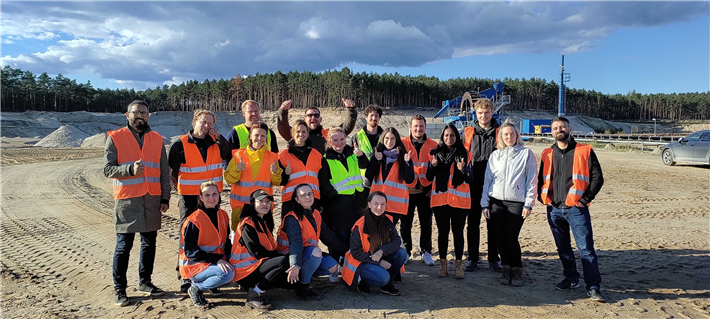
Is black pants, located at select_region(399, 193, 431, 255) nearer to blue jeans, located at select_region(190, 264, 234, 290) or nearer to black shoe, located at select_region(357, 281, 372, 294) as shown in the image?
black shoe, located at select_region(357, 281, 372, 294)

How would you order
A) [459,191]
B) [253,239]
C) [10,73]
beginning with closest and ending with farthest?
1. [253,239]
2. [459,191]
3. [10,73]

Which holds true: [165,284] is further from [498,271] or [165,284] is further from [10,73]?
[10,73]

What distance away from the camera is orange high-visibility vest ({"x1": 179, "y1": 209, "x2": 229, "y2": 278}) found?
163 inches

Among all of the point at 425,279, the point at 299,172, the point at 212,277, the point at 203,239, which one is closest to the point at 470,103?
the point at 425,279

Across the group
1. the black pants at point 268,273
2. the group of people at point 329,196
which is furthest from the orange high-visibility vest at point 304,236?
the black pants at point 268,273

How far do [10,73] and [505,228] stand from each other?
83530mm

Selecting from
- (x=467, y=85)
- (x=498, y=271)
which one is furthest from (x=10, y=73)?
(x=498, y=271)

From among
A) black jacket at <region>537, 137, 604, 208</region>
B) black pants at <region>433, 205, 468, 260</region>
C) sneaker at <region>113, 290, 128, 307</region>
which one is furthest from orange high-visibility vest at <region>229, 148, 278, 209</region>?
black jacket at <region>537, 137, 604, 208</region>

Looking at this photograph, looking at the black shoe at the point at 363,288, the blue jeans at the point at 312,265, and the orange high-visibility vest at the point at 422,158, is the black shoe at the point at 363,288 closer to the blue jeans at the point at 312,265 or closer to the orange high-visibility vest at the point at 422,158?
the blue jeans at the point at 312,265

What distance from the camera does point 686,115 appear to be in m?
96.2

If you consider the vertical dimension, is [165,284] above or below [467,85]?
below

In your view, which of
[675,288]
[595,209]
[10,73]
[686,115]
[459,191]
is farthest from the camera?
[686,115]

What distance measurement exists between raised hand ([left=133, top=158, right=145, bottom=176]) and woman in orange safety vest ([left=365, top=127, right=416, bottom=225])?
255cm

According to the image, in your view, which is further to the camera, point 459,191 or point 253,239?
point 459,191
